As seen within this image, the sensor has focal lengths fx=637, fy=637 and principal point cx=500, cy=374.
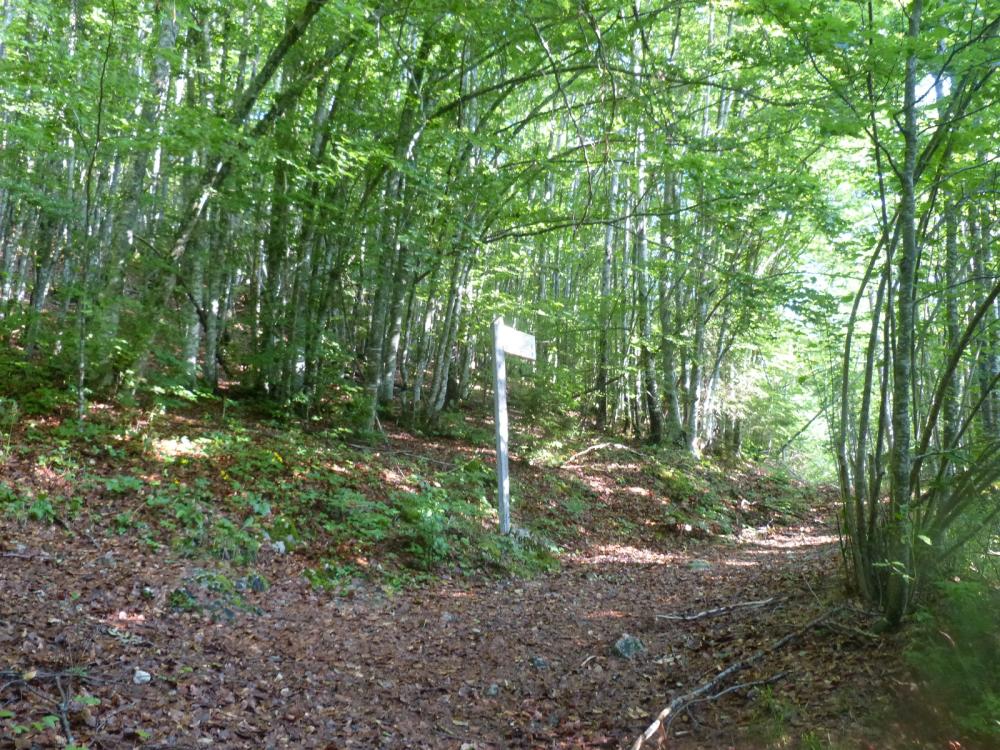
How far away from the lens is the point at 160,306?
28.3 ft

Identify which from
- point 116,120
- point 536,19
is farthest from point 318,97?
point 536,19

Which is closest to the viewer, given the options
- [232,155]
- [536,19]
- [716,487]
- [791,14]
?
[791,14]

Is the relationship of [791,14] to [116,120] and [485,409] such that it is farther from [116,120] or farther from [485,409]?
[485,409]

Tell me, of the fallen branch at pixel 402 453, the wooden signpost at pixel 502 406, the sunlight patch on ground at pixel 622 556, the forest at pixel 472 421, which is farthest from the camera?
the fallen branch at pixel 402 453

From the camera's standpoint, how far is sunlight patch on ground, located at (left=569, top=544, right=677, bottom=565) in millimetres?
9023

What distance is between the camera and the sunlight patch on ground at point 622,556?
9.02 meters

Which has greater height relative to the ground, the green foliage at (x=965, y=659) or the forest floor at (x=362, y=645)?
the green foliage at (x=965, y=659)

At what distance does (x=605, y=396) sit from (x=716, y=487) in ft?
13.9

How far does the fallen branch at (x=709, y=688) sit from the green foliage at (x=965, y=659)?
99cm

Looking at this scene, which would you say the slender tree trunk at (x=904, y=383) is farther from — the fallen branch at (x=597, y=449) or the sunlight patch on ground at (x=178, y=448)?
the fallen branch at (x=597, y=449)

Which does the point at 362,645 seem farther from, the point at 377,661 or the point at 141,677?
the point at 141,677

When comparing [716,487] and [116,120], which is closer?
[116,120]

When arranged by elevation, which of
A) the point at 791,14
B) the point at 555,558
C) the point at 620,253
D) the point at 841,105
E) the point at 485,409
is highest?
the point at 620,253

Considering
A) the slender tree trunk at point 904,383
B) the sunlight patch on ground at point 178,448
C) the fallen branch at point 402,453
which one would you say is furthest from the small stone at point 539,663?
the fallen branch at point 402,453
